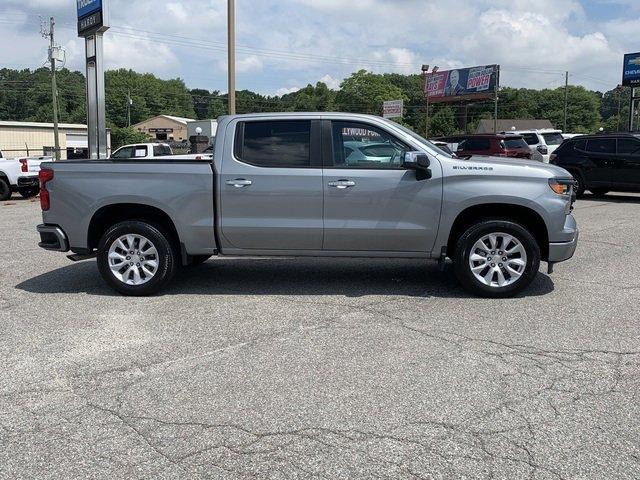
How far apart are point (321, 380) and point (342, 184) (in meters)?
2.55

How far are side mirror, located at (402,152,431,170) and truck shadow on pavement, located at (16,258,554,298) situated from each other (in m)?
1.40

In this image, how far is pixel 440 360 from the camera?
182 inches

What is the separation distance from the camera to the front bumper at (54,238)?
6.63m

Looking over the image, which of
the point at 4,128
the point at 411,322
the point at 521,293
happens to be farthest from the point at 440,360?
the point at 4,128

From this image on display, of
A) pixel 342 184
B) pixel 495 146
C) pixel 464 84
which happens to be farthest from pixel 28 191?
pixel 464 84

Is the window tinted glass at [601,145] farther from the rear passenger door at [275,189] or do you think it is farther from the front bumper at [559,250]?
the rear passenger door at [275,189]

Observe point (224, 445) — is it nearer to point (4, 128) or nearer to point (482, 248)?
point (482, 248)

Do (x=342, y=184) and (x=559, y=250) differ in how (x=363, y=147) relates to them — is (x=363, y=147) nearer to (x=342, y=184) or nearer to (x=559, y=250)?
(x=342, y=184)

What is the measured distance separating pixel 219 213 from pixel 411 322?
7.58 ft

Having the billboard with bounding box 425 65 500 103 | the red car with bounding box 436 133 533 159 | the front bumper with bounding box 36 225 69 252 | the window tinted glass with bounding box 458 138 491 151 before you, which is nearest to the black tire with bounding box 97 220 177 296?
the front bumper with bounding box 36 225 69 252

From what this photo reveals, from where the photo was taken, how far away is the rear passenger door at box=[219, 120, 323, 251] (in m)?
6.35

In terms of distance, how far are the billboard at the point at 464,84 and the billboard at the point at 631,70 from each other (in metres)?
36.7

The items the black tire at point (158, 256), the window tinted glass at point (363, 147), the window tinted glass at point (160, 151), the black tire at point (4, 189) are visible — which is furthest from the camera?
the window tinted glass at point (160, 151)

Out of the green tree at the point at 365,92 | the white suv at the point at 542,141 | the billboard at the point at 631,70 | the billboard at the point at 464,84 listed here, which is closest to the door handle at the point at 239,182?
the white suv at the point at 542,141
